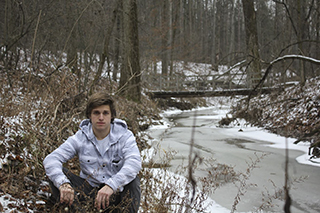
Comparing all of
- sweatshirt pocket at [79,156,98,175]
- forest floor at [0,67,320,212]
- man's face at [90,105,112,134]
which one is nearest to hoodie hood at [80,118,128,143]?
man's face at [90,105,112,134]

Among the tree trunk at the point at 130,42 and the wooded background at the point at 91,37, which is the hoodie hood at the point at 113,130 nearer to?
the wooded background at the point at 91,37

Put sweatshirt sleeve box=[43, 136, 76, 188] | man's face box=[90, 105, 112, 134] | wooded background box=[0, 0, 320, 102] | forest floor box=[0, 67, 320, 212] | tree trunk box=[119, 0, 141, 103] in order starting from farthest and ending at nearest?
tree trunk box=[119, 0, 141, 103] → wooded background box=[0, 0, 320, 102] → forest floor box=[0, 67, 320, 212] → man's face box=[90, 105, 112, 134] → sweatshirt sleeve box=[43, 136, 76, 188]

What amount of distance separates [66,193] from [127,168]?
0.52 metres

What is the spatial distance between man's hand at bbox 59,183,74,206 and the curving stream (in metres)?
1.41

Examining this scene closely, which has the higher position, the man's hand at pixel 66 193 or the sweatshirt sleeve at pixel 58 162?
the sweatshirt sleeve at pixel 58 162

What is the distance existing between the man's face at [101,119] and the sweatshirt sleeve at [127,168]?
8.3 inches

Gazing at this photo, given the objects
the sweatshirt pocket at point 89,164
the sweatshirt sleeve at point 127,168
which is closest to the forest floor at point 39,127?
the sweatshirt pocket at point 89,164

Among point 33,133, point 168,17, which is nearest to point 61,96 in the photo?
point 33,133

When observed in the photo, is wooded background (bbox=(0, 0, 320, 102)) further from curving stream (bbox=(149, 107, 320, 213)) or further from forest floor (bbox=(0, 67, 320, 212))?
curving stream (bbox=(149, 107, 320, 213))

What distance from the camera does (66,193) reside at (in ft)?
8.12

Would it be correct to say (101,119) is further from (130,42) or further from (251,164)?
(130,42)

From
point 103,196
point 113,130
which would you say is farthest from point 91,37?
point 103,196

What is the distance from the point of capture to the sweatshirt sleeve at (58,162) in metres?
2.57

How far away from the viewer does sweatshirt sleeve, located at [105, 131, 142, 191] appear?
2.53 metres
